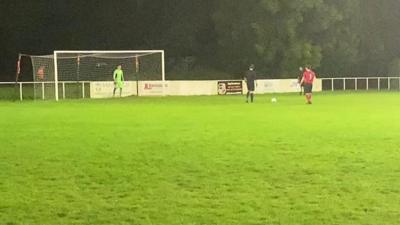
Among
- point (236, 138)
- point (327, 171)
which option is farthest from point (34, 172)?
point (236, 138)

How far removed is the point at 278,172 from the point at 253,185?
3.98ft

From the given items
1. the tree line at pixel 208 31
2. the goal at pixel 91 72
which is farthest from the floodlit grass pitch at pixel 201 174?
the tree line at pixel 208 31

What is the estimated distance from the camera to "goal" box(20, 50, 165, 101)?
40500 mm

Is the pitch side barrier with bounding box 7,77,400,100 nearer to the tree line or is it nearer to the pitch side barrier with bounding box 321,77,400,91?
the pitch side barrier with bounding box 321,77,400,91

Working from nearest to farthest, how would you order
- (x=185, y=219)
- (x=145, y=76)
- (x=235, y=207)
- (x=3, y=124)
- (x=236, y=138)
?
(x=185, y=219), (x=235, y=207), (x=236, y=138), (x=3, y=124), (x=145, y=76)

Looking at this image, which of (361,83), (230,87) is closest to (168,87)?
(230,87)

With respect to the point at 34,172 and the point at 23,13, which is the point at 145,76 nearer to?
the point at 23,13

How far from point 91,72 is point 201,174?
35474mm

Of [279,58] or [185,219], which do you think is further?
[279,58]

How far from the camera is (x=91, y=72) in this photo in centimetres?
4575

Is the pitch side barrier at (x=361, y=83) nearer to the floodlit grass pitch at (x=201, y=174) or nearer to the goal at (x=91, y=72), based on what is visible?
the goal at (x=91, y=72)

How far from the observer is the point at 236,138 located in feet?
54.3

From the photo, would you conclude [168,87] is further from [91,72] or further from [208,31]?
[208,31]

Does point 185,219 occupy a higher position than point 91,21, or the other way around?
point 91,21
